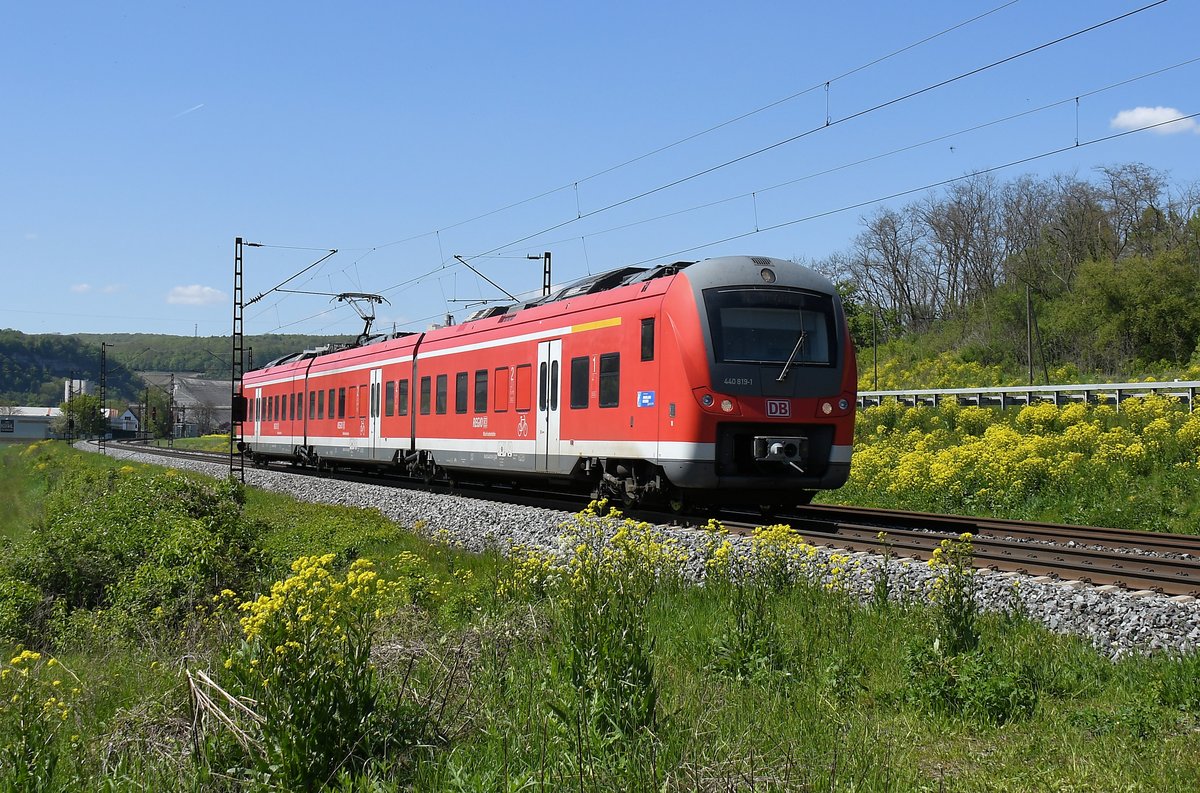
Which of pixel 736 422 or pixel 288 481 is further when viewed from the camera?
pixel 288 481

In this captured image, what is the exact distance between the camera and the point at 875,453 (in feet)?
77.9

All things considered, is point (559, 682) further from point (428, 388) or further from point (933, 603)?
point (428, 388)

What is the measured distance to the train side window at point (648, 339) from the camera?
48.9 ft

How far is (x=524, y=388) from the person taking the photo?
18.8 meters

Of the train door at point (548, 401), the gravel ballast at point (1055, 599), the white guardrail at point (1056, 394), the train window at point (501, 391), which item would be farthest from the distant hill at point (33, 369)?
the gravel ballast at point (1055, 599)

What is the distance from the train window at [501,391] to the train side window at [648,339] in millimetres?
4905

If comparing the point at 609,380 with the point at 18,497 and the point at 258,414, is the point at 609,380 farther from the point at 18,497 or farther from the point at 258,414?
the point at 18,497

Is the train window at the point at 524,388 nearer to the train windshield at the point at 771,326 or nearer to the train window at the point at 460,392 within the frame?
the train window at the point at 460,392

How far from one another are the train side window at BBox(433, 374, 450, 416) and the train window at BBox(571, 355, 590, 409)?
6102 mm

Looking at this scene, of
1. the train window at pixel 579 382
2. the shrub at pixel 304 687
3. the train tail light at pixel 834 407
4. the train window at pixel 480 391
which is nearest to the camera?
the shrub at pixel 304 687

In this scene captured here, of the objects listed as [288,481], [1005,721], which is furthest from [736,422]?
[288,481]

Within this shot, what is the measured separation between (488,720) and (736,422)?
9.13 m

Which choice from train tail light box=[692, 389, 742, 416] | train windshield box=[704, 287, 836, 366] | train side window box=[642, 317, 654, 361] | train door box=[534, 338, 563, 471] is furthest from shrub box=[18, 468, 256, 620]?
train windshield box=[704, 287, 836, 366]

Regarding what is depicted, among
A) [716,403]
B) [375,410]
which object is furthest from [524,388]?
[375,410]
